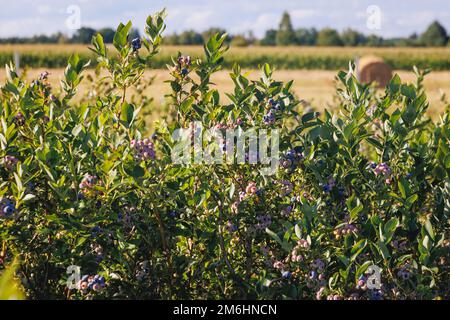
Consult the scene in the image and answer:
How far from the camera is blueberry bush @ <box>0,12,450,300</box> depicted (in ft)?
9.06

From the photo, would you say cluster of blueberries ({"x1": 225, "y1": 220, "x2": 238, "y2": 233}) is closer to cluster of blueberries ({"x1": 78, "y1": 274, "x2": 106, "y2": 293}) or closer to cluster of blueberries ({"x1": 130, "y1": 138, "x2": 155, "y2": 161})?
cluster of blueberries ({"x1": 130, "y1": 138, "x2": 155, "y2": 161})

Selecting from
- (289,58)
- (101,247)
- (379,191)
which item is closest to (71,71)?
(101,247)

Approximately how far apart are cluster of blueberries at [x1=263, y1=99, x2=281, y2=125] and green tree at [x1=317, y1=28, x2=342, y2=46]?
74040 mm

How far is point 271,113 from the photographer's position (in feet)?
10.1

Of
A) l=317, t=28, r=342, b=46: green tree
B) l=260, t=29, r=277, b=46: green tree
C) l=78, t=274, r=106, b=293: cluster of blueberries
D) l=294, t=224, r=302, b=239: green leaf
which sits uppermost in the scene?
l=260, t=29, r=277, b=46: green tree

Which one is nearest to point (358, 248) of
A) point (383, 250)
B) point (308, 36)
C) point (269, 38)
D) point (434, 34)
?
point (383, 250)

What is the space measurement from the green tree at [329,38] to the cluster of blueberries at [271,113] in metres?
74.0

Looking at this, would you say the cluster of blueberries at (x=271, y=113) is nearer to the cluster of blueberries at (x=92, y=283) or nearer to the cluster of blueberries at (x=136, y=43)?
the cluster of blueberries at (x=136, y=43)

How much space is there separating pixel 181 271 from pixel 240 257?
1.19 ft

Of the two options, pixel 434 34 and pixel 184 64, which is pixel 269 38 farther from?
pixel 184 64

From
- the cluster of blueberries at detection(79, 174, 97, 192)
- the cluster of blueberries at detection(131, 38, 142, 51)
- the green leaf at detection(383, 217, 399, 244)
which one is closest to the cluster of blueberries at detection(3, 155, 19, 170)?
the cluster of blueberries at detection(79, 174, 97, 192)

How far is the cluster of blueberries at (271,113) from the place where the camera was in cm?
306

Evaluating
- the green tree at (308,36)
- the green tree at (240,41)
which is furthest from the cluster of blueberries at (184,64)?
the green tree at (308,36)

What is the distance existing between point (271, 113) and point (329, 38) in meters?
74.6
